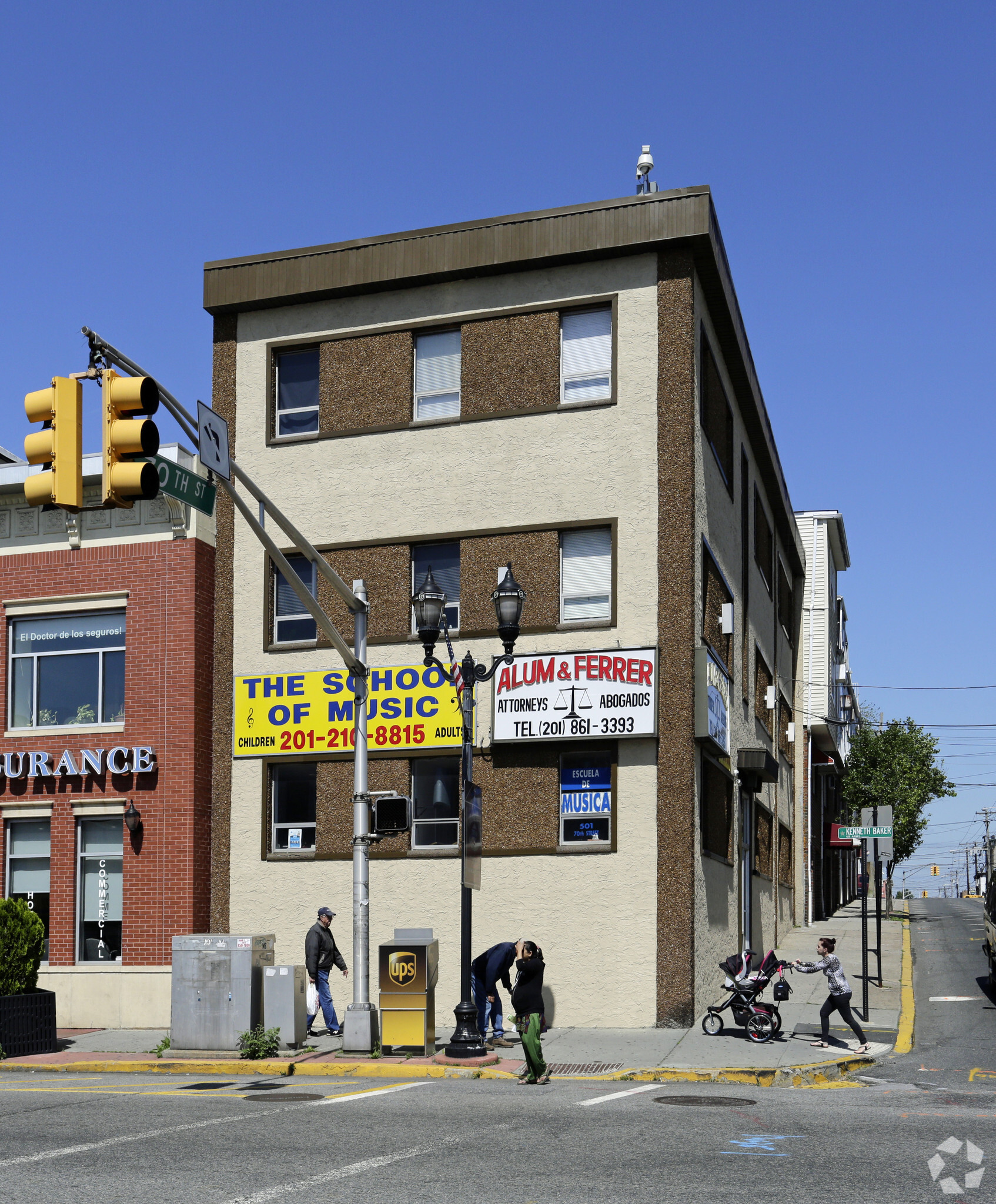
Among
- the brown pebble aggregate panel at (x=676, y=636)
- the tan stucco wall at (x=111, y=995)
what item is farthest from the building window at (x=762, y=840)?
the tan stucco wall at (x=111, y=995)

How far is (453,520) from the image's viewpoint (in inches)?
922

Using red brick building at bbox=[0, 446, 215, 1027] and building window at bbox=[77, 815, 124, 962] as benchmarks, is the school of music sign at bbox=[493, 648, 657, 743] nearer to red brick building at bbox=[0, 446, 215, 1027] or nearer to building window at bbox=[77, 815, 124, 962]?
red brick building at bbox=[0, 446, 215, 1027]

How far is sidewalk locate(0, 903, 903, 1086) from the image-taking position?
54.4 feet

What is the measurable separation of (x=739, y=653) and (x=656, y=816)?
8.29 meters

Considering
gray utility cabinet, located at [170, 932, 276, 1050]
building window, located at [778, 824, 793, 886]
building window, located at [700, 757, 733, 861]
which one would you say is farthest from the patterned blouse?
building window, located at [778, 824, 793, 886]

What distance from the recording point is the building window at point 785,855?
38.2m

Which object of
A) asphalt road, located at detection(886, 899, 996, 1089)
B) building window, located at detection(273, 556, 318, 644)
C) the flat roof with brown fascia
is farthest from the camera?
building window, located at detection(273, 556, 318, 644)

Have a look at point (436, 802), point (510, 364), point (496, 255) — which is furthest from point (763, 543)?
point (436, 802)

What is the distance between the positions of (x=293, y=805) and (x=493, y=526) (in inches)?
235

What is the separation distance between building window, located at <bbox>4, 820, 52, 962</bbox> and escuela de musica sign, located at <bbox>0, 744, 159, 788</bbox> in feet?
3.03

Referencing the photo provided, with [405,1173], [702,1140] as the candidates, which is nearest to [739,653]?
[702,1140]

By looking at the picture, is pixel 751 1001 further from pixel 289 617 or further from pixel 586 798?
pixel 289 617

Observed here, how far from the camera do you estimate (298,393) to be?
25266 millimetres

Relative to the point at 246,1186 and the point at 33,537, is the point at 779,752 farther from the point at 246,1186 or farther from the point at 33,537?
the point at 246,1186
